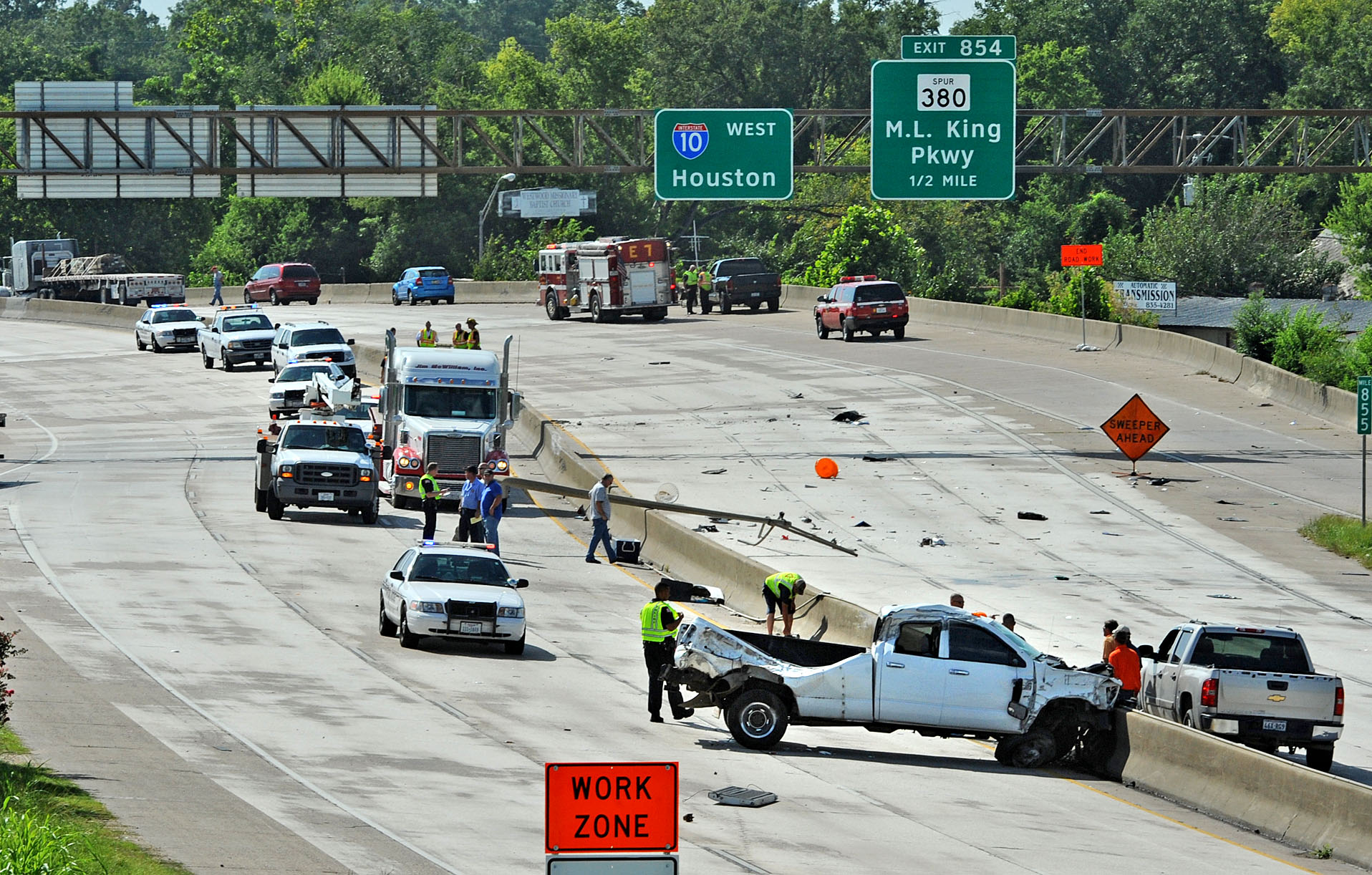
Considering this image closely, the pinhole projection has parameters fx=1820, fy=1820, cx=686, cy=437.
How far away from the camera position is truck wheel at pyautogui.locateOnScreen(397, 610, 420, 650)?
73.1 ft

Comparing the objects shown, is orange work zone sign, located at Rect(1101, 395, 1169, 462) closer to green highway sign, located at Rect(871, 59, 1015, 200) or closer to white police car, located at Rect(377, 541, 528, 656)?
green highway sign, located at Rect(871, 59, 1015, 200)

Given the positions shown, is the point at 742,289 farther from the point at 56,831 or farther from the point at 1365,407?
the point at 56,831

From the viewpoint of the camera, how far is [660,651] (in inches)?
753

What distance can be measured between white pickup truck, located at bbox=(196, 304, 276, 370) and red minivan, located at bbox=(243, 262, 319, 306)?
21362 mm

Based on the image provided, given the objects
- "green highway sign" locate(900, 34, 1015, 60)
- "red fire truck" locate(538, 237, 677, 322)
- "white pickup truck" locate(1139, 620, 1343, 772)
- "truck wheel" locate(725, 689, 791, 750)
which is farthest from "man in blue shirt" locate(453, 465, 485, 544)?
"red fire truck" locate(538, 237, 677, 322)

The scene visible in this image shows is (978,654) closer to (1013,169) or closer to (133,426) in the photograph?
(1013,169)

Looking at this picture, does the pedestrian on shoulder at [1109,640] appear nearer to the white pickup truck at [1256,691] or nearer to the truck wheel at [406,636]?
the white pickup truck at [1256,691]

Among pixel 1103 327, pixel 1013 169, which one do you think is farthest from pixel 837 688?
pixel 1103 327

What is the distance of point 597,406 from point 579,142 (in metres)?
7.04

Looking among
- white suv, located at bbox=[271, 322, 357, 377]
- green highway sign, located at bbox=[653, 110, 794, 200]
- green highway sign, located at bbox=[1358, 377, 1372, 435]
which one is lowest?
green highway sign, located at bbox=[1358, 377, 1372, 435]

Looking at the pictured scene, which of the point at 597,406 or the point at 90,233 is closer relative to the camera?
the point at 597,406

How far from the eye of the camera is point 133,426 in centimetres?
4606

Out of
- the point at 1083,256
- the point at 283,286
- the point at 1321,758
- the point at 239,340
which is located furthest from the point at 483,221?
the point at 1321,758

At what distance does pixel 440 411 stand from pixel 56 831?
75.5ft
